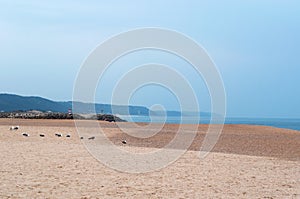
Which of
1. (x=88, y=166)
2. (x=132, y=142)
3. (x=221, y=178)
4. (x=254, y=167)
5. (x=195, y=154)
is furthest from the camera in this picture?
(x=132, y=142)

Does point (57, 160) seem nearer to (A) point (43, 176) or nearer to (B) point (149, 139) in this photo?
(A) point (43, 176)

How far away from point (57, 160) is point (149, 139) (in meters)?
8.91

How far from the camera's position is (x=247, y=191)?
31.9 feet

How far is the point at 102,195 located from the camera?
894cm

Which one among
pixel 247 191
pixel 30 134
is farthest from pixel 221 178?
pixel 30 134

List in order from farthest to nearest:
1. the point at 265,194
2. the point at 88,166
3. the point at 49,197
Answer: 1. the point at 88,166
2. the point at 265,194
3. the point at 49,197

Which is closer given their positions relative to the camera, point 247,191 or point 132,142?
point 247,191

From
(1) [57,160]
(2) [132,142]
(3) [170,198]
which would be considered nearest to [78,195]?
(3) [170,198]

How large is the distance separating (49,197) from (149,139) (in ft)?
43.4

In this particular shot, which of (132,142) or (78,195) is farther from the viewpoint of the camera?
(132,142)

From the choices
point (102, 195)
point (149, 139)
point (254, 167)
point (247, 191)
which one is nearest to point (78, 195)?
point (102, 195)

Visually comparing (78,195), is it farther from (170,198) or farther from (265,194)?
(265,194)

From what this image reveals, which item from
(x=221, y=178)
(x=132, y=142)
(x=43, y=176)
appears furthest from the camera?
(x=132, y=142)

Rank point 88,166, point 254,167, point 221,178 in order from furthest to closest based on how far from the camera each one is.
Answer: point 254,167 → point 88,166 → point 221,178
